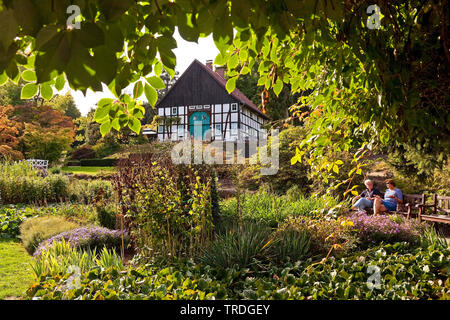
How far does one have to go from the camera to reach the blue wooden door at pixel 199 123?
21.3 meters

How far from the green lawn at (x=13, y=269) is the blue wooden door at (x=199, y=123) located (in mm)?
15804

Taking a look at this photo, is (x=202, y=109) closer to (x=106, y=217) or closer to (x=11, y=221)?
(x=106, y=217)

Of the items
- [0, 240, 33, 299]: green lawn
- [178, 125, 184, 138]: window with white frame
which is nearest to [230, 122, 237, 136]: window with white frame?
[178, 125, 184, 138]: window with white frame

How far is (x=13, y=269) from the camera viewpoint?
4.38m

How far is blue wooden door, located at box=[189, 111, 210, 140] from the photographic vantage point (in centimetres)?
2130

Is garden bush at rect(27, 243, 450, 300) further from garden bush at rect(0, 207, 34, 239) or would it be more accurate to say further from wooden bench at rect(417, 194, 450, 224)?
garden bush at rect(0, 207, 34, 239)

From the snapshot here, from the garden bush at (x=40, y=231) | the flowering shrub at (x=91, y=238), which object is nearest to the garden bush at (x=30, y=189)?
the garden bush at (x=40, y=231)

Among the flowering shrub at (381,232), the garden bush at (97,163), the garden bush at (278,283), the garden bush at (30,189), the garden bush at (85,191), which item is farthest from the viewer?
the garden bush at (97,163)

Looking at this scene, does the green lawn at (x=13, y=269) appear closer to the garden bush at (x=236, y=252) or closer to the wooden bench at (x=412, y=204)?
the garden bush at (x=236, y=252)

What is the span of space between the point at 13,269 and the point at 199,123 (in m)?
17.6

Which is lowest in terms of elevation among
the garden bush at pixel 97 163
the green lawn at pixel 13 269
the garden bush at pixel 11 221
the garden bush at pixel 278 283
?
the green lawn at pixel 13 269

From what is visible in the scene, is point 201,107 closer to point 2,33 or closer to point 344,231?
point 344,231

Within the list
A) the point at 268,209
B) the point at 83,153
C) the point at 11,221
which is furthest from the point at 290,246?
the point at 83,153

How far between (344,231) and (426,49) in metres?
2.83
